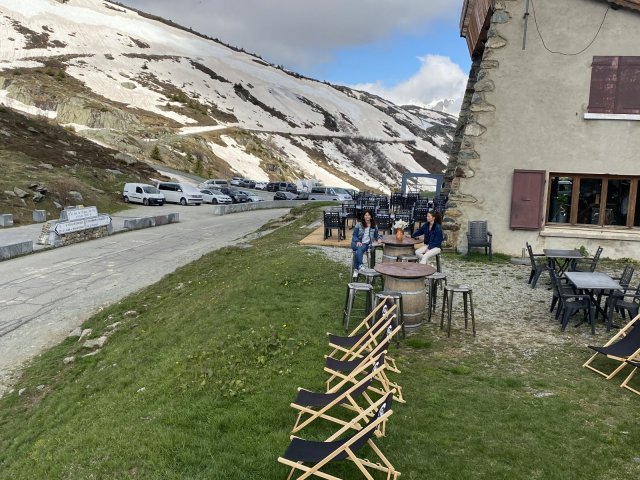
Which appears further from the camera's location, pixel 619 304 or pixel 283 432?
pixel 619 304

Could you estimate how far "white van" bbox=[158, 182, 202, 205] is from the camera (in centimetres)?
4050

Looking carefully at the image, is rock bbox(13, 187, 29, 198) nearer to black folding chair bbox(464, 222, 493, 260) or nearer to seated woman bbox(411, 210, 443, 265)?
black folding chair bbox(464, 222, 493, 260)

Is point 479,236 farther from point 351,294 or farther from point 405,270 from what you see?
A: point 351,294

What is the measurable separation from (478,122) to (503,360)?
32.4 ft

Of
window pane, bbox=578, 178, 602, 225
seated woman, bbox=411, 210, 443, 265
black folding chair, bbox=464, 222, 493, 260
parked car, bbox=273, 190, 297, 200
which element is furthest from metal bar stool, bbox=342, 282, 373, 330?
parked car, bbox=273, 190, 297, 200

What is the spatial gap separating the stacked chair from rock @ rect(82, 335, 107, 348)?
232 inches

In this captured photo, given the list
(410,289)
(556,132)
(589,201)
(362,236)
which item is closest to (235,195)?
(556,132)

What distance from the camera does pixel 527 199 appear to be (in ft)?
48.7

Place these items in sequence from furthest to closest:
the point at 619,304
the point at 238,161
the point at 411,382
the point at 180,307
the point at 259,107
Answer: the point at 259,107, the point at 238,161, the point at 180,307, the point at 619,304, the point at 411,382

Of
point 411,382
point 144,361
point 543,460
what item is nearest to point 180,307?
point 144,361

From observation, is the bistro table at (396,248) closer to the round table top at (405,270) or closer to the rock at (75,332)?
the round table top at (405,270)

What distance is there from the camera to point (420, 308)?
8.63 meters

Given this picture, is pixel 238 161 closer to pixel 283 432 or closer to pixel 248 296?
pixel 248 296

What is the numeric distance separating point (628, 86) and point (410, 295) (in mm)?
10843
